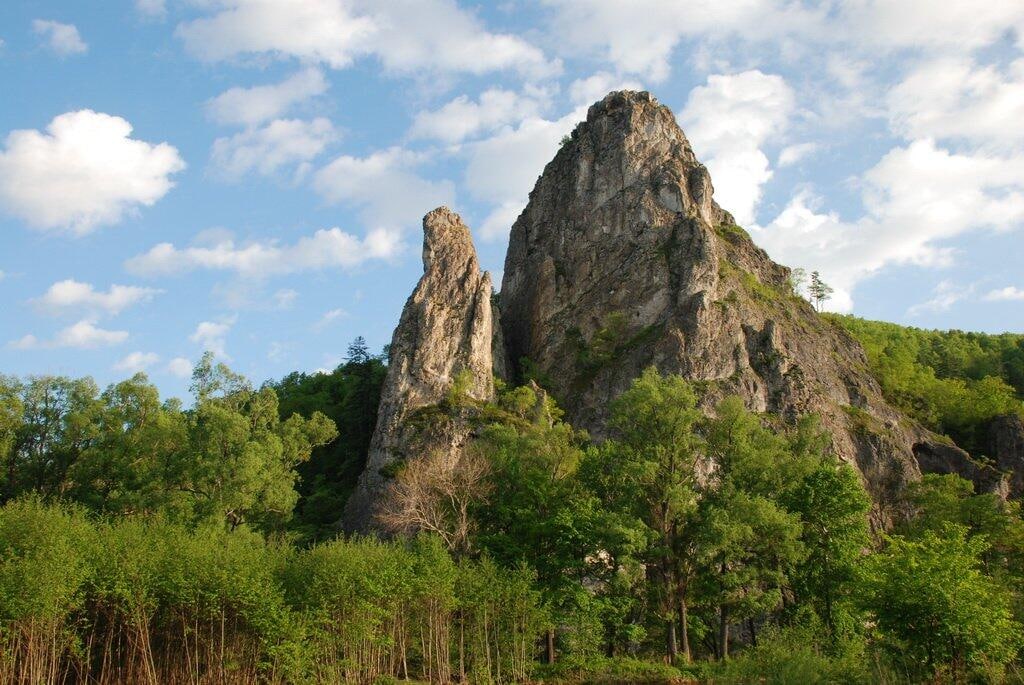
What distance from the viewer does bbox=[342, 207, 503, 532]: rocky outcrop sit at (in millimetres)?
65500

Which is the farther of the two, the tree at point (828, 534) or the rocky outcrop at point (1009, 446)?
the rocky outcrop at point (1009, 446)

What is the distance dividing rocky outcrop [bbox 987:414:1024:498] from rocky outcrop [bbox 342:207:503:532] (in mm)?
50350

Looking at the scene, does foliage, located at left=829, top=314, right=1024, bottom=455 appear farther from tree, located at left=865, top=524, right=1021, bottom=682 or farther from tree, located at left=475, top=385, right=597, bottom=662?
tree, located at left=865, top=524, right=1021, bottom=682

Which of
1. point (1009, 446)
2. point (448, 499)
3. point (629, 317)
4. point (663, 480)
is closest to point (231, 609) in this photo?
point (448, 499)

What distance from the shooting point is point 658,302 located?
78.7 metres

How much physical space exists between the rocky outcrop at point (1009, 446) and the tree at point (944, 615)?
59.2 meters

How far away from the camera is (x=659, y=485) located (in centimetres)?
4403

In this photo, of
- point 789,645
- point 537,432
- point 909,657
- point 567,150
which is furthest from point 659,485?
point 567,150

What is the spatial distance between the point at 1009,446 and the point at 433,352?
57570mm

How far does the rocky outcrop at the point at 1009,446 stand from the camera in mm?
80375

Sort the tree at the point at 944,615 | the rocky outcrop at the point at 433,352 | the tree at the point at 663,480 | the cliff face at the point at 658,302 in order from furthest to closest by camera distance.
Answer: the cliff face at the point at 658,302, the rocky outcrop at the point at 433,352, the tree at the point at 663,480, the tree at the point at 944,615

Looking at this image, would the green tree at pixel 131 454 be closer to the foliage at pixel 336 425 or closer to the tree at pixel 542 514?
the foliage at pixel 336 425

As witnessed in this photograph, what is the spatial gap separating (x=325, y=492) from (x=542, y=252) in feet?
117

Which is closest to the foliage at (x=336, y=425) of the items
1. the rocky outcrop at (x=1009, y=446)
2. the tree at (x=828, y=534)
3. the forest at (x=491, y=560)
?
the forest at (x=491, y=560)
